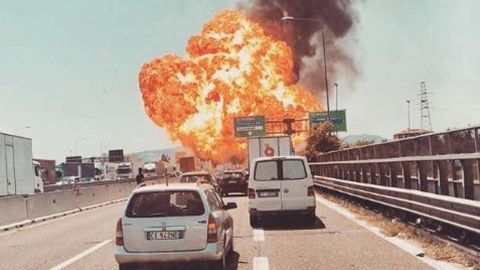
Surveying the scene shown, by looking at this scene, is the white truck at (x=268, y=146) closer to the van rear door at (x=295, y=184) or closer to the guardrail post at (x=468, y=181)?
the van rear door at (x=295, y=184)

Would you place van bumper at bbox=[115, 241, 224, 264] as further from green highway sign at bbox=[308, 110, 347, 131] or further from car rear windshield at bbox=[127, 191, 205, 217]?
green highway sign at bbox=[308, 110, 347, 131]

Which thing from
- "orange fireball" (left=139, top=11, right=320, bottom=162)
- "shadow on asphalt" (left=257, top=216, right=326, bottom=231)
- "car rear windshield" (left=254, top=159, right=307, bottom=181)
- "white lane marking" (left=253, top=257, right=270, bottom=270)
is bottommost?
"shadow on asphalt" (left=257, top=216, right=326, bottom=231)

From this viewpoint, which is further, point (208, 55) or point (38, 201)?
point (208, 55)

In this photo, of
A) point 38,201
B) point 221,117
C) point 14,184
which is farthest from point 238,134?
point 38,201

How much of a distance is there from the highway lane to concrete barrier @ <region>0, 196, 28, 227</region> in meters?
1.13

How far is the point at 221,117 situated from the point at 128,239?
197 ft

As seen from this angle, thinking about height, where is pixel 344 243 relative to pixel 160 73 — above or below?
below

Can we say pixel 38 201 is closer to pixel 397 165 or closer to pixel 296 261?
pixel 397 165

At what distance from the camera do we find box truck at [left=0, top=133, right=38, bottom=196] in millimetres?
26062

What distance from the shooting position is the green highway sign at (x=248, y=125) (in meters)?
65.9

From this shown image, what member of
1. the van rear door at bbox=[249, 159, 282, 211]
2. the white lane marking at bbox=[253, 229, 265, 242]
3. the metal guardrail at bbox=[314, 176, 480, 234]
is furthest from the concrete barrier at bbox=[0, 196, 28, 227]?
the metal guardrail at bbox=[314, 176, 480, 234]

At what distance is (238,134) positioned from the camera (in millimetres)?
66125

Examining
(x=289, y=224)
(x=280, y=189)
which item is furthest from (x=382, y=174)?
(x=280, y=189)

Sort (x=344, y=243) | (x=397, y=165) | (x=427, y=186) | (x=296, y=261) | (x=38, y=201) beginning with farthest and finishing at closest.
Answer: (x=38, y=201)
(x=397, y=165)
(x=427, y=186)
(x=344, y=243)
(x=296, y=261)
